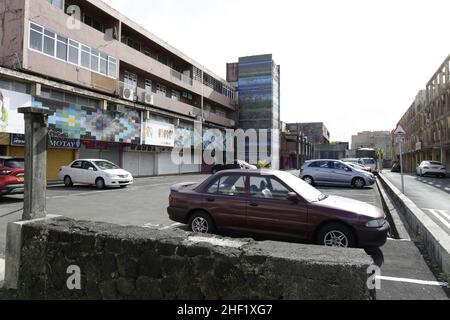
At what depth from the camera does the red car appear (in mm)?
10914

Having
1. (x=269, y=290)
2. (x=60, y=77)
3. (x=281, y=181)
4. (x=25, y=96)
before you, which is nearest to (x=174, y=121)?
(x=60, y=77)

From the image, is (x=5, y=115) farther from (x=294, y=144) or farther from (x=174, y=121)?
(x=294, y=144)

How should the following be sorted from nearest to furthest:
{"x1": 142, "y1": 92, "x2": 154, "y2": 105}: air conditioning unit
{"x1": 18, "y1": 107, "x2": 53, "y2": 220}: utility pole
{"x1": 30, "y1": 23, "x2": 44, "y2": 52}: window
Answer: {"x1": 18, "y1": 107, "x2": 53, "y2": 220}: utility pole
{"x1": 30, "y1": 23, "x2": 44, "y2": 52}: window
{"x1": 142, "y1": 92, "x2": 154, "y2": 105}: air conditioning unit

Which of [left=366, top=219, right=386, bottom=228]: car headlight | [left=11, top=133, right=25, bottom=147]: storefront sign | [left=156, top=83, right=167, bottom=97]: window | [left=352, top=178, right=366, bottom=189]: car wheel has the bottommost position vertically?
[left=366, top=219, right=386, bottom=228]: car headlight

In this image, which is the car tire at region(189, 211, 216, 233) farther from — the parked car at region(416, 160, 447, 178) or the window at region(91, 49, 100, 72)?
the parked car at region(416, 160, 447, 178)

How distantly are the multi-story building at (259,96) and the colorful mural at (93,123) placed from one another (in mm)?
30403

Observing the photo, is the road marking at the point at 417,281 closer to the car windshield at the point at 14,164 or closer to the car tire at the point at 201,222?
the car tire at the point at 201,222

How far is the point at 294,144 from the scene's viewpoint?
6181cm

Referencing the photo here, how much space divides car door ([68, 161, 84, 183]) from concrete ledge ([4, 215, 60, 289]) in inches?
534

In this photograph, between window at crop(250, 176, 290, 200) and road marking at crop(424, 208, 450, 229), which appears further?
road marking at crop(424, 208, 450, 229)

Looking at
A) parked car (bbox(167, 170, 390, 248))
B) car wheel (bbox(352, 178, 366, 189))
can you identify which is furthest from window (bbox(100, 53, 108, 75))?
parked car (bbox(167, 170, 390, 248))

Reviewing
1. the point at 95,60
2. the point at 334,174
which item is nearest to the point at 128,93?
the point at 95,60

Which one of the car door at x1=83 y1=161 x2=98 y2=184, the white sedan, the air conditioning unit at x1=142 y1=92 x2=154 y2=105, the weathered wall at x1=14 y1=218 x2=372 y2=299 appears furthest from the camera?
the air conditioning unit at x1=142 y1=92 x2=154 y2=105

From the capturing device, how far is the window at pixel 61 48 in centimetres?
1939
